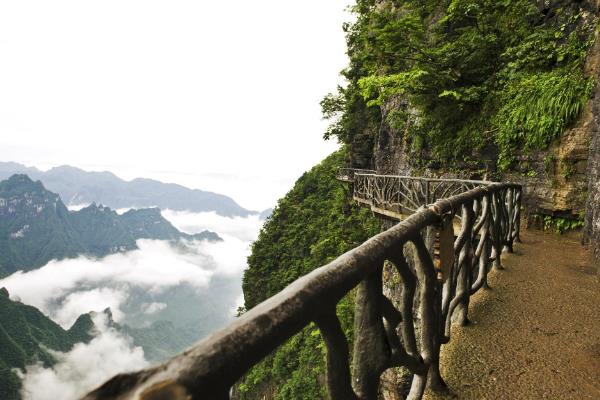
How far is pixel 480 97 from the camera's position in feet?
36.5

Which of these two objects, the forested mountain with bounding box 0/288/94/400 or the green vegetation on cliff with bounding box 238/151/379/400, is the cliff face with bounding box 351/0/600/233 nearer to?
the green vegetation on cliff with bounding box 238/151/379/400

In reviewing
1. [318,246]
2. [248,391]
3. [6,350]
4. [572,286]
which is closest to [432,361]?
[572,286]

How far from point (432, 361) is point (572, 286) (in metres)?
3.37

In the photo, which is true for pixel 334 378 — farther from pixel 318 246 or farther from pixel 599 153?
pixel 318 246

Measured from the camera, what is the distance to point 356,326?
5.76 feet

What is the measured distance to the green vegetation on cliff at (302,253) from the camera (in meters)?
15.6

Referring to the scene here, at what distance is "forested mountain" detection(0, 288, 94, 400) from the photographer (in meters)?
62.5

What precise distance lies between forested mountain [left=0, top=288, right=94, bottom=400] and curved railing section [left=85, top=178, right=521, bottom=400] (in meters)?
82.9

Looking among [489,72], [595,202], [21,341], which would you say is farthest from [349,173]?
[21,341]

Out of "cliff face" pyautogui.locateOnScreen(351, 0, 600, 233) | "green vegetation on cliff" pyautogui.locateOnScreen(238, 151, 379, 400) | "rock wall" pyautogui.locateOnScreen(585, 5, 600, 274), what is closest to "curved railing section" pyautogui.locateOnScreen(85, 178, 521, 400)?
"rock wall" pyautogui.locateOnScreen(585, 5, 600, 274)

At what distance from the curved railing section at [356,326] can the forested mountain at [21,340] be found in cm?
8288

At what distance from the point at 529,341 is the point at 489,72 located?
A: 10590 millimetres

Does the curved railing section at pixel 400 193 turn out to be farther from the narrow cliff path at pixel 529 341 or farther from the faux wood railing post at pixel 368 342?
the faux wood railing post at pixel 368 342

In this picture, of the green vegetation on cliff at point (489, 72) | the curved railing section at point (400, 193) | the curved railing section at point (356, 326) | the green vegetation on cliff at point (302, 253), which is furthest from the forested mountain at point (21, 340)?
the curved railing section at point (356, 326)
